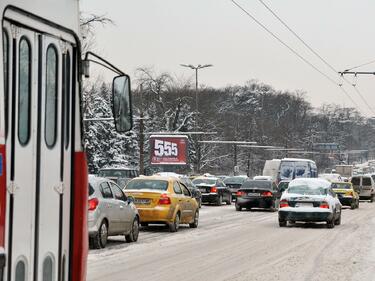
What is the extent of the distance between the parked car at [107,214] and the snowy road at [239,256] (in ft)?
1.06

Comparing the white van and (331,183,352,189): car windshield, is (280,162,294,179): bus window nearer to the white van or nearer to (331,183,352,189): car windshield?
the white van

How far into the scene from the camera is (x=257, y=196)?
35844 millimetres

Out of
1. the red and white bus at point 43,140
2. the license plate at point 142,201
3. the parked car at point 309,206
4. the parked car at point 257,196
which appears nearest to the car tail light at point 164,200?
the license plate at point 142,201

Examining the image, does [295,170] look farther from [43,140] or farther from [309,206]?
[43,140]

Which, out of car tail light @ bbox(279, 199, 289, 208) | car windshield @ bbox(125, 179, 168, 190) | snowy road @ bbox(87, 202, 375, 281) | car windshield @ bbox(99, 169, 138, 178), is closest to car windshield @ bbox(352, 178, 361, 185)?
car windshield @ bbox(99, 169, 138, 178)

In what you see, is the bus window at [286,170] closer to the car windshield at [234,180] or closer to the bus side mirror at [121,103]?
the car windshield at [234,180]

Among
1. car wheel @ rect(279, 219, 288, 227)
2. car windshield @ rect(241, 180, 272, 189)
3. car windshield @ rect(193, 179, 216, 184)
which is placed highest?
car windshield @ rect(193, 179, 216, 184)

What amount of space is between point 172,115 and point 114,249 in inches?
2979

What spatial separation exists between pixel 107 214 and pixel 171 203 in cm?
488

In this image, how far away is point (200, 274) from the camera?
12133mm

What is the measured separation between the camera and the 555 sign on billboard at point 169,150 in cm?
6744

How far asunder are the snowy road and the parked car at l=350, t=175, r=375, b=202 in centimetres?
3093

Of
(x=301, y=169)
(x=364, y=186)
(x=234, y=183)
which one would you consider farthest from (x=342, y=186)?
(x=364, y=186)

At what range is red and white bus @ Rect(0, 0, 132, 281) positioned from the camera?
4.57 m
